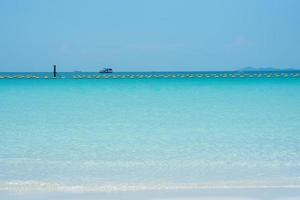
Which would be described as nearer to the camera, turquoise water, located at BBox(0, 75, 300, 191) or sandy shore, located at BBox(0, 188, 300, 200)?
sandy shore, located at BBox(0, 188, 300, 200)

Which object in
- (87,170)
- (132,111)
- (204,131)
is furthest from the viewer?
(132,111)

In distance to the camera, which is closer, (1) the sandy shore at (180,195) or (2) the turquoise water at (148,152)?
(1) the sandy shore at (180,195)

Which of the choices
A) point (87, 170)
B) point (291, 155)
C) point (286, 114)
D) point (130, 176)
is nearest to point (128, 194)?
point (130, 176)

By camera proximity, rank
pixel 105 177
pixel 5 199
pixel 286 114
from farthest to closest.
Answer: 1. pixel 286 114
2. pixel 105 177
3. pixel 5 199

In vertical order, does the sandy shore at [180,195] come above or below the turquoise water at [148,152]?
above

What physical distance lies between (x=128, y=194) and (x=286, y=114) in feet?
28.6

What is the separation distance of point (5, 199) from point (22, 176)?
967 mm

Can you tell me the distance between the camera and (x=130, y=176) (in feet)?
18.4

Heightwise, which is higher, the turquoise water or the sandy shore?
the sandy shore

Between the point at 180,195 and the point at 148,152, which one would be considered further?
the point at 148,152

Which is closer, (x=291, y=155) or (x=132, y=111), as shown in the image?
(x=291, y=155)

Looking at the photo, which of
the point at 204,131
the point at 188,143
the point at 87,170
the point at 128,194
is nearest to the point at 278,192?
the point at 128,194

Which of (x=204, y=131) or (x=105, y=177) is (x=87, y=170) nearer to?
(x=105, y=177)

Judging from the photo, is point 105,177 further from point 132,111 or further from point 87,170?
point 132,111
